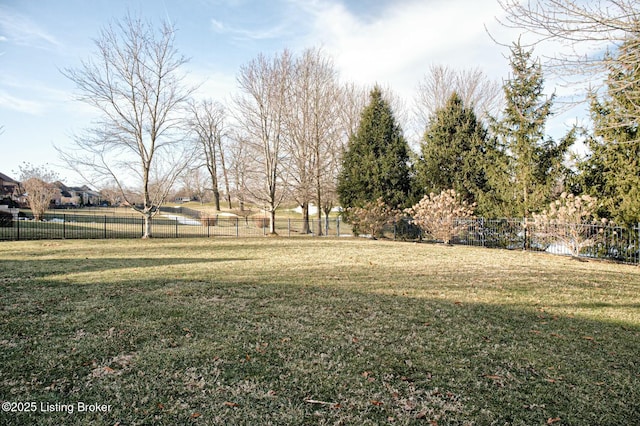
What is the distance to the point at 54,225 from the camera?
66.8ft

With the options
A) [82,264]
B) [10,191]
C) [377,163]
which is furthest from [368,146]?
[10,191]

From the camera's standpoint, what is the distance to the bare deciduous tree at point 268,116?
20562mm

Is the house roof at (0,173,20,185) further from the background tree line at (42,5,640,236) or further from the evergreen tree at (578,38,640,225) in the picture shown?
the evergreen tree at (578,38,640,225)

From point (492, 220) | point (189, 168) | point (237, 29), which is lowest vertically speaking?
point (492, 220)

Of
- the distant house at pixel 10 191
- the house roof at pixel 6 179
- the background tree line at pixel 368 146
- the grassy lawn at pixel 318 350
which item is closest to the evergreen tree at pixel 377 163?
the background tree line at pixel 368 146

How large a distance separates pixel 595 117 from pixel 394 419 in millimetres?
14181

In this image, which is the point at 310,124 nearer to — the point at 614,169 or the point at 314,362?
the point at 614,169

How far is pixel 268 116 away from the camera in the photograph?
20750 mm

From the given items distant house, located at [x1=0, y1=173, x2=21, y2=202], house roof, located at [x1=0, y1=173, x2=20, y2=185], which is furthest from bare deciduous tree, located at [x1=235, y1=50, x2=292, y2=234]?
house roof, located at [x1=0, y1=173, x2=20, y2=185]

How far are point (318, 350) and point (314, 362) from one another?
292 mm

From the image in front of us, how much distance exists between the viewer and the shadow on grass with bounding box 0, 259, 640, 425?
260 cm

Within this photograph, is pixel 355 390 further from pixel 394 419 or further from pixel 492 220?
pixel 492 220

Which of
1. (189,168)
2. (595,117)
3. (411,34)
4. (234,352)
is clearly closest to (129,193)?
(189,168)

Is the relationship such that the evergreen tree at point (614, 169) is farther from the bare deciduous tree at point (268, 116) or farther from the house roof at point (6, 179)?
the house roof at point (6, 179)
